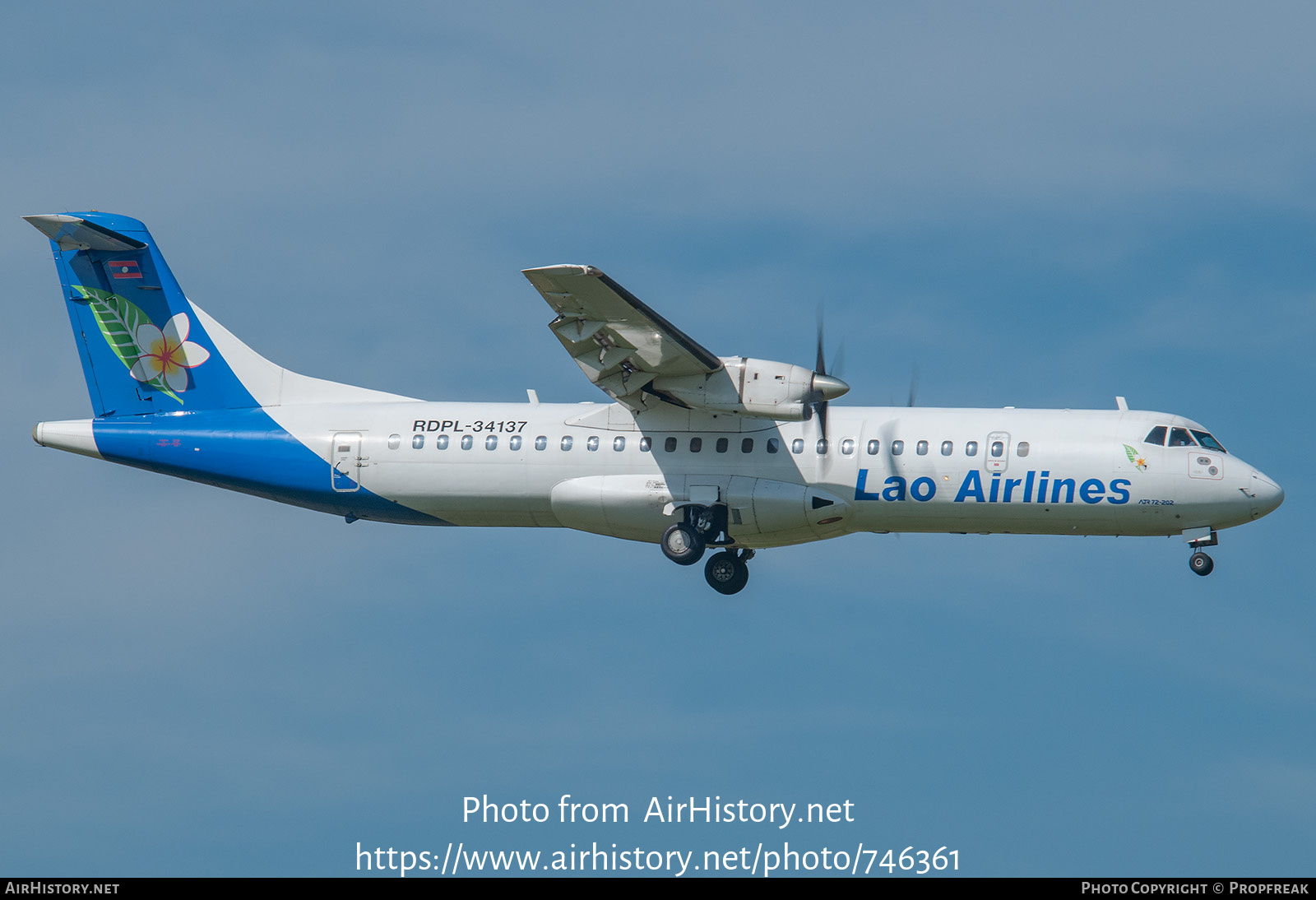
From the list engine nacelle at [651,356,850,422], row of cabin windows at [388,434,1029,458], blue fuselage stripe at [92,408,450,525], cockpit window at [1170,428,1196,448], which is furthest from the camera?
blue fuselage stripe at [92,408,450,525]

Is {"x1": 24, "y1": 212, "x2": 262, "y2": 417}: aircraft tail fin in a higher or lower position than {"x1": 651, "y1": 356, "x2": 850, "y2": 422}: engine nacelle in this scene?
higher

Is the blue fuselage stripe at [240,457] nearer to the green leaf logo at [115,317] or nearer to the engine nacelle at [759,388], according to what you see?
the green leaf logo at [115,317]

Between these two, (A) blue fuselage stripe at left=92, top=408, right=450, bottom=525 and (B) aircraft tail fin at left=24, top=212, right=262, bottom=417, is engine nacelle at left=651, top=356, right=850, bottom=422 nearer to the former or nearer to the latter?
(A) blue fuselage stripe at left=92, top=408, right=450, bottom=525

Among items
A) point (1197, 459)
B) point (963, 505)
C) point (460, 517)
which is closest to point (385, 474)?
point (460, 517)

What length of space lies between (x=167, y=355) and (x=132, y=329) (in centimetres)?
87

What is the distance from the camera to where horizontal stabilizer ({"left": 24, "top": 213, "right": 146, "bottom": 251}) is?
2733cm

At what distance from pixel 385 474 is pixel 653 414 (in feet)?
15.7

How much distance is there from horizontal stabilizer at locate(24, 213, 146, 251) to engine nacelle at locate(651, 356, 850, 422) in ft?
35.9

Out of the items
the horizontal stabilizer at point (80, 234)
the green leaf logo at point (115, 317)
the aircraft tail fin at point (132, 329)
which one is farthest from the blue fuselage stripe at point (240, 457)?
the horizontal stabilizer at point (80, 234)

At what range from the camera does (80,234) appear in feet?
90.8

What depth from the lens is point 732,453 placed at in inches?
1001

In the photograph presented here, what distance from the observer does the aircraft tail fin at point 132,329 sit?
27.8 m

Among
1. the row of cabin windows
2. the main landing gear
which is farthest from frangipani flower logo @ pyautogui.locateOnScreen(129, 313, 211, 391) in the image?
the main landing gear

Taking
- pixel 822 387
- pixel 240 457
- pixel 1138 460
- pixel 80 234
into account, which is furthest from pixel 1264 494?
pixel 80 234
